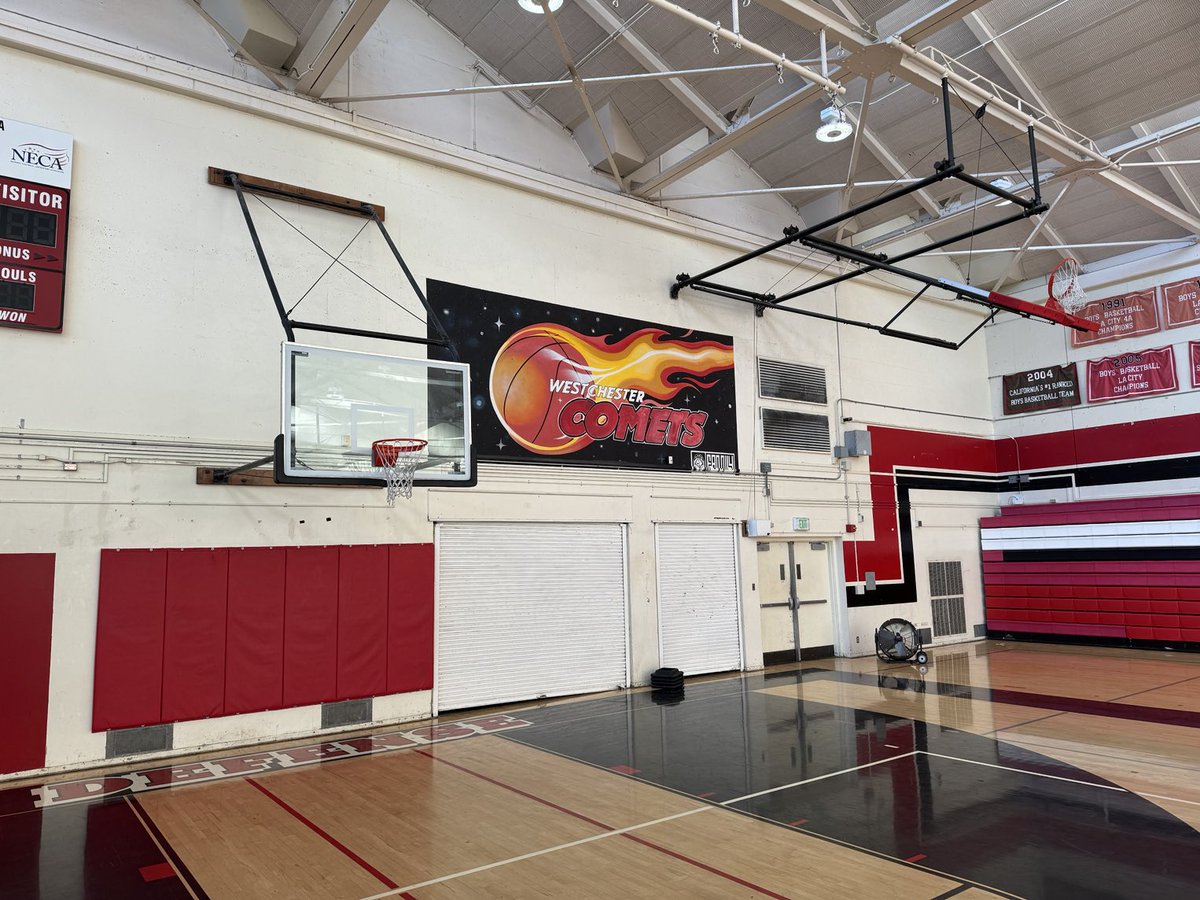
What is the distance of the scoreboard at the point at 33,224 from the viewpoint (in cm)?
727

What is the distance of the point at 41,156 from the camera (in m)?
7.51

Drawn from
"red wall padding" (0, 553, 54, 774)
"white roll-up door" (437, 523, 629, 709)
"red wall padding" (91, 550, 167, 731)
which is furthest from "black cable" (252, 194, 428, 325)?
"red wall padding" (0, 553, 54, 774)

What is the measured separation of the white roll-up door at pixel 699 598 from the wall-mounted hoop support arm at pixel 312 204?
470 centimetres

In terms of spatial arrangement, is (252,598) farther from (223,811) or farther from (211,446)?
(223,811)

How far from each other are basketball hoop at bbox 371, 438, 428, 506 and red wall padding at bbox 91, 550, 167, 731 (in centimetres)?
242

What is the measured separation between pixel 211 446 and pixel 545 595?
436cm

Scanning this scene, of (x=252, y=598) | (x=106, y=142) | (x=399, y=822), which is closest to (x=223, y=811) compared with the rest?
(x=399, y=822)

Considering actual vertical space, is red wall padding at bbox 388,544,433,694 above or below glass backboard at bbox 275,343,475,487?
below

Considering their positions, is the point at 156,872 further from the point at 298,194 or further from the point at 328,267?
the point at 298,194

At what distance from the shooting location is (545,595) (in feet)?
33.6

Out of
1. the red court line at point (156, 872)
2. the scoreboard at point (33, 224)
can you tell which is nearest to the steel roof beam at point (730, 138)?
the scoreboard at point (33, 224)

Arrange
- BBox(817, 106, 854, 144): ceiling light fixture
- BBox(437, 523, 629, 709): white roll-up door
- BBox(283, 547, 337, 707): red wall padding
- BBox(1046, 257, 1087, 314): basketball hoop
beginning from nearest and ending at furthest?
BBox(283, 547, 337, 707): red wall padding < BBox(437, 523, 629, 709): white roll-up door < BBox(817, 106, 854, 144): ceiling light fixture < BBox(1046, 257, 1087, 314): basketball hoop

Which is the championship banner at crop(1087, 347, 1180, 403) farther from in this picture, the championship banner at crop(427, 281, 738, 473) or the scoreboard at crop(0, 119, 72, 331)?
the scoreboard at crop(0, 119, 72, 331)

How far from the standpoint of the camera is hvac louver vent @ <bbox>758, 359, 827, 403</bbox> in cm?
1311
